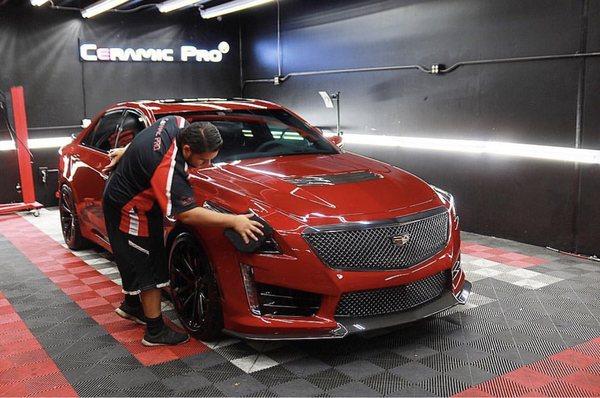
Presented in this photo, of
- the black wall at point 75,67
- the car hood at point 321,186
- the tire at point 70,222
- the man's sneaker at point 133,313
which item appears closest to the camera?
the car hood at point 321,186

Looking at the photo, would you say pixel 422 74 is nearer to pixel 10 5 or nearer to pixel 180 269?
pixel 180 269

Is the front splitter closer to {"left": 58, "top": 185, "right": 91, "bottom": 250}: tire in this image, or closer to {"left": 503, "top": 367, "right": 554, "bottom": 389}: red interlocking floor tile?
{"left": 503, "top": 367, "right": 554, "bottom": 389}: red interlocking floor tile

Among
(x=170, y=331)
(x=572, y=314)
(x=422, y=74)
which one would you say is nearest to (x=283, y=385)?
(x=170, y=331)

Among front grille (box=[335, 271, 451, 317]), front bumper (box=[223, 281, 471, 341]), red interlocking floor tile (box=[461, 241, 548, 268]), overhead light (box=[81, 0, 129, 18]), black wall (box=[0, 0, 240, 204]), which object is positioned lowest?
red interlocking floor tile (box=[461, 241, 548, 268])

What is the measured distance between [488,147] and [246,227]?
13.6 ft

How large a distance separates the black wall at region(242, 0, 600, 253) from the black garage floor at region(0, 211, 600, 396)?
1364 millimetres

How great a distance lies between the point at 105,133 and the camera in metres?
5.35

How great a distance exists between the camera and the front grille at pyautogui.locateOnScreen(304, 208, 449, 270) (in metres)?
3.26

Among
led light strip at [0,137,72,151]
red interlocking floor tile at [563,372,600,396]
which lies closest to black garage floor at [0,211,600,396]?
red interlocking floor tile at [563,372,600,396]

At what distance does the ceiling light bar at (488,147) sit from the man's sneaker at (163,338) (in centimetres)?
411

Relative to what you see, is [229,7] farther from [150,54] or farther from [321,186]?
[321,186]

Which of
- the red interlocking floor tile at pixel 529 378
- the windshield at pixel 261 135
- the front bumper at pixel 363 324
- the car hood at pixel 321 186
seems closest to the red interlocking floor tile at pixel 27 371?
the front bumper at pixel 363 324

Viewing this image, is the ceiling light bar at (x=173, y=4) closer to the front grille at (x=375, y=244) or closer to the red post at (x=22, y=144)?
the red post at (x=22, y=144)

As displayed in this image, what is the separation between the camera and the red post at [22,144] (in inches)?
310
